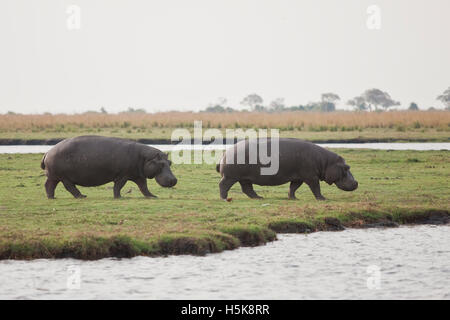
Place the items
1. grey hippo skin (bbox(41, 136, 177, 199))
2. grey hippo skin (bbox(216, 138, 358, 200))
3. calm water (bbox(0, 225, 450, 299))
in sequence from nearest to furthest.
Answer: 1. calm water (bbox(0, 225, 450, 299))
2. grey hippo skin (bbox(41, 136, 177, 199))
3. grey hippo skin (bbox(216, 138, 358, 200))

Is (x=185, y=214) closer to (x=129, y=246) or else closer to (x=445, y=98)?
(x=129, y=246)

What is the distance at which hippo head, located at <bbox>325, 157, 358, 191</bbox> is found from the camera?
18781 mm

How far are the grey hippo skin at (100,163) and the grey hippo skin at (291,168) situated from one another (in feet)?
4.22

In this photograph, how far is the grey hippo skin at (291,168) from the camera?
60.5 ft

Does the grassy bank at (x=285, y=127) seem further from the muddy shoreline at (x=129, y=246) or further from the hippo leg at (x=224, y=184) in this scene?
the muddy shoreline at (x=129, y=246)

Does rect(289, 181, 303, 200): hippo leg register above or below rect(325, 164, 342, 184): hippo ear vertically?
below

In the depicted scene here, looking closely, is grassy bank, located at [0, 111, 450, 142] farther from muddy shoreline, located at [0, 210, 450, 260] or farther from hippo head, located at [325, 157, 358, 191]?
muddy shoreline, located at [0, 210, 450, 260]

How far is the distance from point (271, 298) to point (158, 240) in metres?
Answer: 2.92

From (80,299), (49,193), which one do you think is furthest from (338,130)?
(80,299)

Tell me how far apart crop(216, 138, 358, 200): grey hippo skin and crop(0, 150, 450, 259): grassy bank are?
39 cm

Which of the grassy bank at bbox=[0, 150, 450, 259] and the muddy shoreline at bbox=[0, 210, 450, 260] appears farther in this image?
the grassy bank at bbox=[0, 150, 450, 259]

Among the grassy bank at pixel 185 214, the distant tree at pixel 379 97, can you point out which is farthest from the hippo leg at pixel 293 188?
the distant tree at pixel 379 97

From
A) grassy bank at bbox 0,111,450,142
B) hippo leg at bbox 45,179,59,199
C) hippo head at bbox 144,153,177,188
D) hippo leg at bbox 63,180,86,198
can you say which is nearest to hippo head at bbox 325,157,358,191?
hippo head at bbox 144,153,177,188

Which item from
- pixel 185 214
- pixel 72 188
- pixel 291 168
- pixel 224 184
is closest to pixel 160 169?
pixel 224 184
